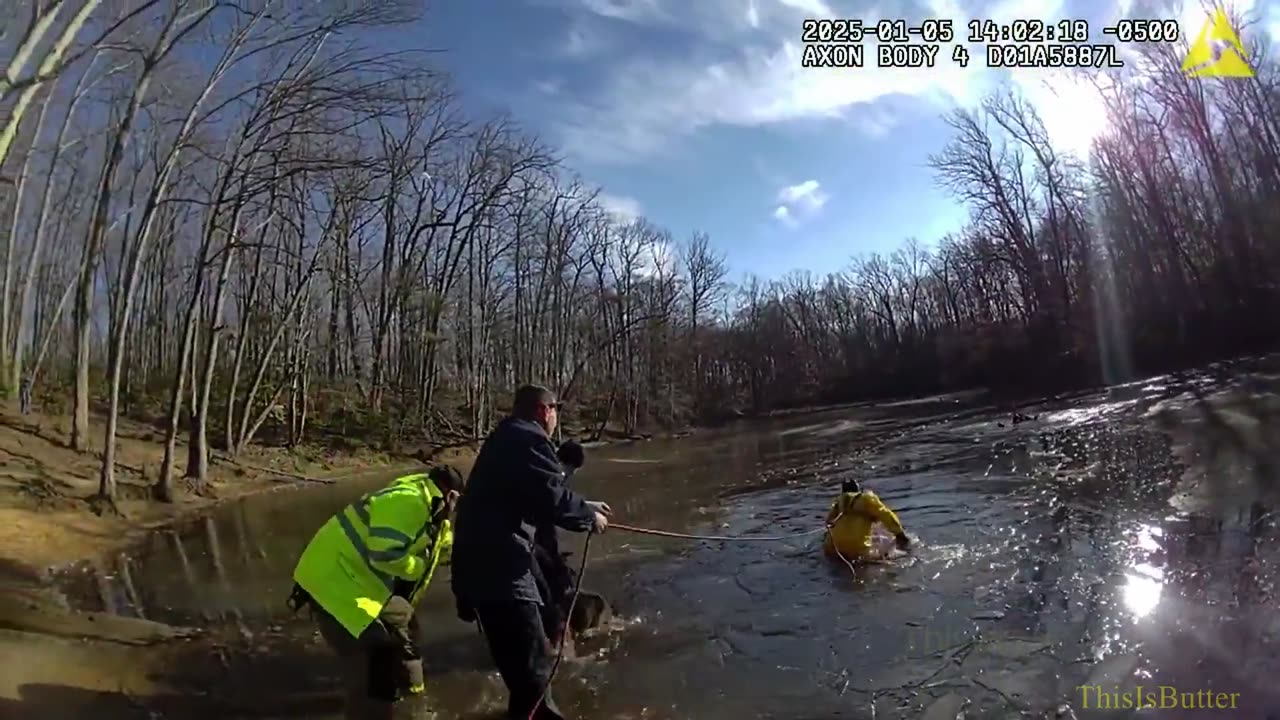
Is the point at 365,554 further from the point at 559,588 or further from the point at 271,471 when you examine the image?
the point at 271,471

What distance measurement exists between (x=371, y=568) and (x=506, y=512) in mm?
1105

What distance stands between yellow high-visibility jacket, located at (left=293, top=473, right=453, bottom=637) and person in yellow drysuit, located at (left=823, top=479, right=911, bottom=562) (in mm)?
5482

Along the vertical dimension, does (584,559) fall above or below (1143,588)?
above

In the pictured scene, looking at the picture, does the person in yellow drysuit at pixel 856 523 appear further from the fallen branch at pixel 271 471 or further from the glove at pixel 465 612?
the fallen branch at pixel 271 471

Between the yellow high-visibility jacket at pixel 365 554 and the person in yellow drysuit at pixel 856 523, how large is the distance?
18.0 ft

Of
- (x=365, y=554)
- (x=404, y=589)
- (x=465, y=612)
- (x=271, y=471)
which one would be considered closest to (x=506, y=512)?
(x=465, y=612)

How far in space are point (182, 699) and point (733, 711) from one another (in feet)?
12.9

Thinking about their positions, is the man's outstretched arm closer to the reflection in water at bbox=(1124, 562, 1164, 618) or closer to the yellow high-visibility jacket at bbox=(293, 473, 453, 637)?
the yellow high-visibility jacket at bbox=(293, 473, 453, 637)

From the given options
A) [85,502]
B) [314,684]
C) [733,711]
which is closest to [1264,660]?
[733,711]

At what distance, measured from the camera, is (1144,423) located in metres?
18.0

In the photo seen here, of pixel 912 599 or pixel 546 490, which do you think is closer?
pixel 546 490

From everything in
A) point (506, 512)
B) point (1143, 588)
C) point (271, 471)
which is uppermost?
point (506, 512)

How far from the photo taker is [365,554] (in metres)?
4.59

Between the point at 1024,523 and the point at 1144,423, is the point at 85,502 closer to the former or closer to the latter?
the point at 1024,523
